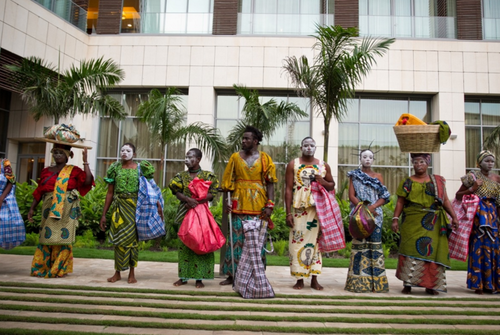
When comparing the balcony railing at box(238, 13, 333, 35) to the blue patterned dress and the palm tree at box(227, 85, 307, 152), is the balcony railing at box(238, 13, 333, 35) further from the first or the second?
the blue patterned dress

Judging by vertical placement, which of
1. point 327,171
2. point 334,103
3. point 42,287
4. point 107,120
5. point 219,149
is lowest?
point 42,287

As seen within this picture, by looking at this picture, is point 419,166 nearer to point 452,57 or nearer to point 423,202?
point 423,202

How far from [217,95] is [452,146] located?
870 centimetres

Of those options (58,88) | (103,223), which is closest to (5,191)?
(103,223)

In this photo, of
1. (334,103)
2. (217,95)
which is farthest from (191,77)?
(334,103)

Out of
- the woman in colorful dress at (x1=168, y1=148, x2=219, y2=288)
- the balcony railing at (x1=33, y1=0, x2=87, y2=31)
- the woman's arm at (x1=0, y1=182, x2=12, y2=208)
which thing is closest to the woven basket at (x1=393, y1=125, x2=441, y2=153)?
the woman in colorful dress at (x1=168, y1=148, x2=219, y2=288)

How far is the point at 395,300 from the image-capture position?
4824mm

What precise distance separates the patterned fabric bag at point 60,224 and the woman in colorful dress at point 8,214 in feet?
1.44

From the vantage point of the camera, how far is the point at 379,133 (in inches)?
587

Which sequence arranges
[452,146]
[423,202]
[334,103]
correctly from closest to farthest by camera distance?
[423,202], [334,103], [452,146]

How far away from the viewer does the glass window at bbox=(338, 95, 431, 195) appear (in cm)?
1482

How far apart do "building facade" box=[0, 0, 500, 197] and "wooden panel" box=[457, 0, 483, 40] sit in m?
0.04

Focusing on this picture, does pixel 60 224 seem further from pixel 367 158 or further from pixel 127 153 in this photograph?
pixel 367 158

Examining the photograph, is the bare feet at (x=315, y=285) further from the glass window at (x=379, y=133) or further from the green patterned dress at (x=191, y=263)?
the glass window at (x=379, y=133)
